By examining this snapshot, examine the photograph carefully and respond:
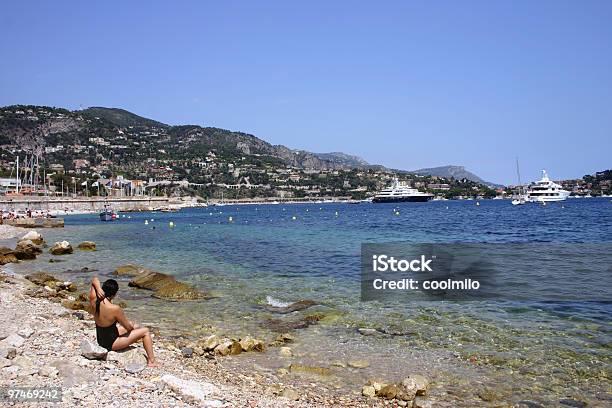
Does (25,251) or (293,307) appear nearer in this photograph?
(293,307)

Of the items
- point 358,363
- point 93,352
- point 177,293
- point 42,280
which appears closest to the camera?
point 93,352

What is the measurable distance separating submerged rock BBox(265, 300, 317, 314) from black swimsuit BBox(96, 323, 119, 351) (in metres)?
6.57

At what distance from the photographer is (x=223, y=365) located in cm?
963

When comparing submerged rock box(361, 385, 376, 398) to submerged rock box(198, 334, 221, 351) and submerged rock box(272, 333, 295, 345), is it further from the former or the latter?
submerged rock box(198, 334, 221, 351)

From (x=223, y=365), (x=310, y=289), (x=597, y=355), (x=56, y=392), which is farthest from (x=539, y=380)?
(x=310, y=289)

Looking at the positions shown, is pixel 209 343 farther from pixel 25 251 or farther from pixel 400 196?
pixel 400 196

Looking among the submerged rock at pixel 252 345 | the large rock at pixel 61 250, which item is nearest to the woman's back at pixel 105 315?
the submerged rock at pixel 252 345

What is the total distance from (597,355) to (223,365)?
26.1 ft

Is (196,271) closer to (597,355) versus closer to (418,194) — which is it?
(597,355)

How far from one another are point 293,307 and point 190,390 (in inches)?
325

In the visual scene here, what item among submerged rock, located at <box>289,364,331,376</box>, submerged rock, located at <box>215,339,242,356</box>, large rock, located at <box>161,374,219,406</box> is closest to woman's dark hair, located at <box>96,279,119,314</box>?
large rock, located at <box>161,374,219,406</box>

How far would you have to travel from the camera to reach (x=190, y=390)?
22.2 ft

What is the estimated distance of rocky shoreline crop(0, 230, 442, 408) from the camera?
21.6 feet

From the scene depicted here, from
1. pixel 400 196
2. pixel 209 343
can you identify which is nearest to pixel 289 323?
pixel 209 343
